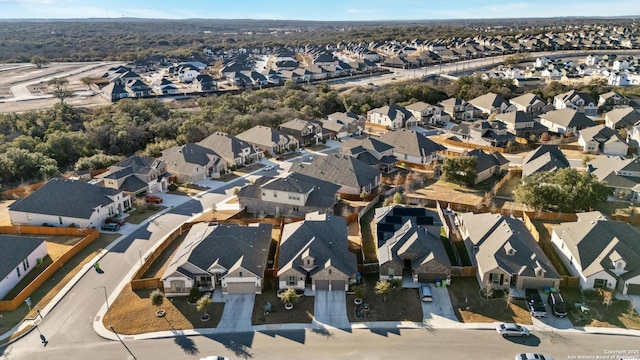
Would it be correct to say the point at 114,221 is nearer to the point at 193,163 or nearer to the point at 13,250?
the point at 13,250

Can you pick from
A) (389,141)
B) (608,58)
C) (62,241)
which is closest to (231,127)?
(389,141)

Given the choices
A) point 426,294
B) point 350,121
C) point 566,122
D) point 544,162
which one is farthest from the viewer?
point 350,121

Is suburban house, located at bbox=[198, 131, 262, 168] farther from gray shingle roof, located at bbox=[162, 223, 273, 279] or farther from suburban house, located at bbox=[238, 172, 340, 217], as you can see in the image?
gray shingle roof, located at bbox=[162, 223, 273, 279]

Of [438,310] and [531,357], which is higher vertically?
[531,357]

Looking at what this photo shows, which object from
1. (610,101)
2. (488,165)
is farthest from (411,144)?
(610,101)

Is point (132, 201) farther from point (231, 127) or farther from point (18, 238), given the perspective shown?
point (231, 127)

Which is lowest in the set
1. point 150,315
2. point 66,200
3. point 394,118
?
point 150,315

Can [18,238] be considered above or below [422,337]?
above
